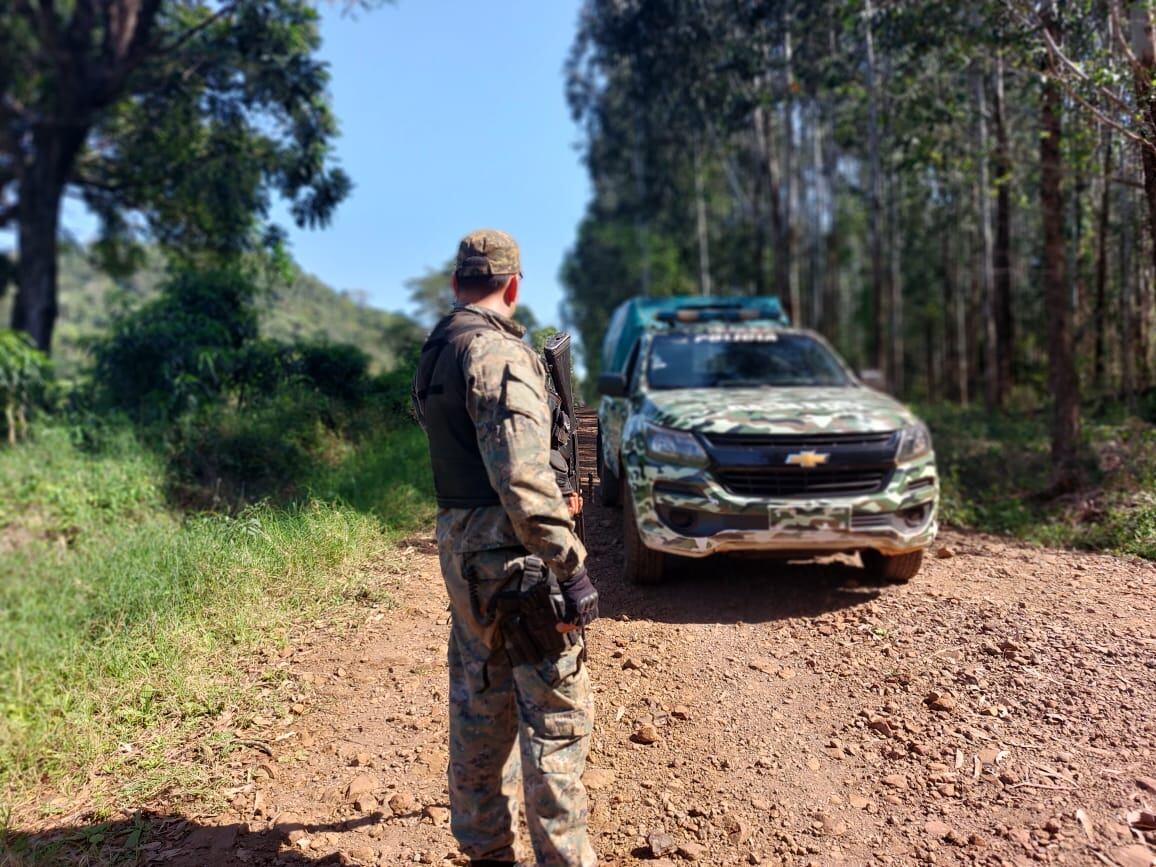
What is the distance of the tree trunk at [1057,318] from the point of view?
696 centimetres

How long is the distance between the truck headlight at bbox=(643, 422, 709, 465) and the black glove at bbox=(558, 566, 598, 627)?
216 cm

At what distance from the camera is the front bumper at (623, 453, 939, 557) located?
4379 mm

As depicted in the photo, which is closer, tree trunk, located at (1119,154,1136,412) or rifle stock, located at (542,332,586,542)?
rifle stock, located at (542,332,586,542)

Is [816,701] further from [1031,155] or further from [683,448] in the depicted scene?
[1031,155]

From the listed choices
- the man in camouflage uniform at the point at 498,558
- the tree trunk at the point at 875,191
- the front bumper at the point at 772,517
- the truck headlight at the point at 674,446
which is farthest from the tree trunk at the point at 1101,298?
the man in camouflage uniform at the point at 498,558

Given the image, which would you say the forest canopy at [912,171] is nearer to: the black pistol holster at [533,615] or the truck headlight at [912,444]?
the truck headlight at [912,444]

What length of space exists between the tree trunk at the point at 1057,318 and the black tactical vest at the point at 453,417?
20.3 feet

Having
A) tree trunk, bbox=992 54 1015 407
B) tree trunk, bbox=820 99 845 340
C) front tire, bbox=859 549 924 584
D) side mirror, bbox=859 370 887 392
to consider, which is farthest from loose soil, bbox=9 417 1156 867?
tree trunk, bbox=820 99 845 340

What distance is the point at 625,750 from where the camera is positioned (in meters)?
3.43

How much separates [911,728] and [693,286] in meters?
27.4

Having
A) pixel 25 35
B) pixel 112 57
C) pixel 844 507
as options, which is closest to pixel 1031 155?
pixel 844 507

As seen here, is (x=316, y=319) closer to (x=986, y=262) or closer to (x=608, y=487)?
(x=608, y=487)

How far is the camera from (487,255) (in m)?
2.60

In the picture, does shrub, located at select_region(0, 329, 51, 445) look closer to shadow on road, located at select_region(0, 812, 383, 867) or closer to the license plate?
shadow on road, located at select_region(0, 812, 383, 867)
